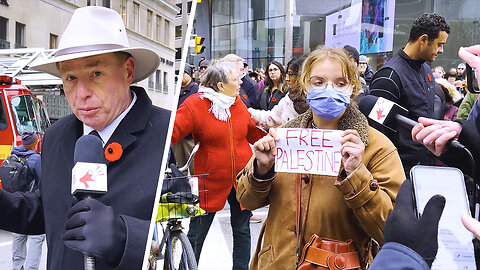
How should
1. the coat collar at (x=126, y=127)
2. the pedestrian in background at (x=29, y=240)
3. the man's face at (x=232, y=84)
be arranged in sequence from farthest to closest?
1. the man's face at (x=232, y=84)
2. the pedestrian in background at (x=29, y=240)
3. the coat collar at (x=126, y=127)

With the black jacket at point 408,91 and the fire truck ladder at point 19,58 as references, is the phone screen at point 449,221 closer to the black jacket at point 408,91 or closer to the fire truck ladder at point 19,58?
the fire truck ladder at point 19,58

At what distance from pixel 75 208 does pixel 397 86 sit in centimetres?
229

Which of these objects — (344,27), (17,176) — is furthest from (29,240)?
(344,27)

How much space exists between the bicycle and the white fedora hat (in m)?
0.64

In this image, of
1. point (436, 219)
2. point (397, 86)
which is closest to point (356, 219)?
point (436, 219)

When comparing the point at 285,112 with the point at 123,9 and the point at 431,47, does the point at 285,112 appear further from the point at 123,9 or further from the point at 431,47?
the point at 123,9

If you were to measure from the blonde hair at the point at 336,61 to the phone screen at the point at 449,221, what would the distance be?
0.61 m

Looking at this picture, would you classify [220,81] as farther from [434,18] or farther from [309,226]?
[309,226]

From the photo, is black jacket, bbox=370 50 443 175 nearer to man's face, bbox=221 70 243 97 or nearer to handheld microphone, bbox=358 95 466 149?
man's face, bbox=221 70 243 97

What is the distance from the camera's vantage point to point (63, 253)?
1.15 m

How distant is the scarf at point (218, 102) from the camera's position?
293cm

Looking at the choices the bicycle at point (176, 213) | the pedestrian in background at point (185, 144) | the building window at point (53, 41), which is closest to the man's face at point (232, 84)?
the pedestrian in background at point (185, 144)

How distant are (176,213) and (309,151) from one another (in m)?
0.86

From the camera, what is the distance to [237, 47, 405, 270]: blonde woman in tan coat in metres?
1.67
